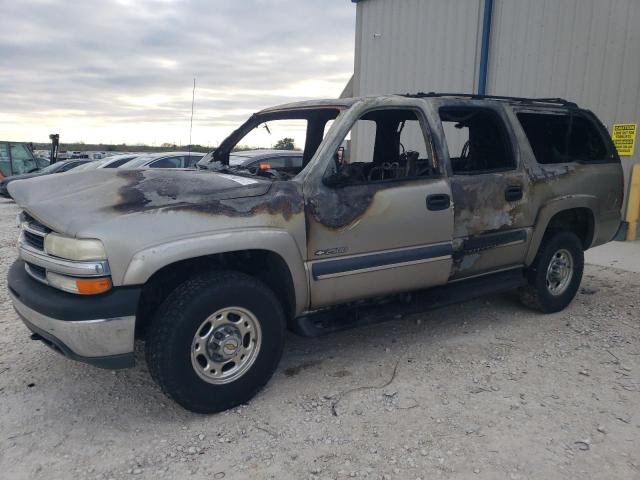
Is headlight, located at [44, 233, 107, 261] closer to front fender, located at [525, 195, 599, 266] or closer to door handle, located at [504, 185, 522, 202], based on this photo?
door handle, located at [504, 185, 522, 202]

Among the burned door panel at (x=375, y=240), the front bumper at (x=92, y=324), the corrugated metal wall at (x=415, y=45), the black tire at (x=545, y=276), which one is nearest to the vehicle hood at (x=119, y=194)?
the front bumper at (x=92, y=324)

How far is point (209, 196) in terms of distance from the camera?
309 centimetres

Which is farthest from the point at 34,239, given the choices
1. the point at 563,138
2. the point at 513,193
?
the point at 563,138

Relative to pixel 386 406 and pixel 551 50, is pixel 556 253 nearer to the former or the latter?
pixel 386 406

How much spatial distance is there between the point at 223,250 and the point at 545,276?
10.6 feet

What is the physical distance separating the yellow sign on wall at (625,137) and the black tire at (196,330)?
7.43 metres

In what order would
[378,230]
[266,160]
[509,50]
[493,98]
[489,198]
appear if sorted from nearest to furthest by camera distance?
1. [378,230]
2. [489,198]
3. [493,98]
4. [266,160]
5. [509,50]

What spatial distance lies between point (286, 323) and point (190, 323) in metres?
0.75

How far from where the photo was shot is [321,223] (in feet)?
11.0

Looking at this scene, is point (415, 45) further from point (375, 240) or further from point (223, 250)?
point (223, 250)

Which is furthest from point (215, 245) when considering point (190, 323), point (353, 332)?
point (353, 332)

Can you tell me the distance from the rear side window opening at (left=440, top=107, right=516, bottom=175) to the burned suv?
1 centimetres

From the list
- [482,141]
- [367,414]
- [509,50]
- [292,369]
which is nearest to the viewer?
[367,414]

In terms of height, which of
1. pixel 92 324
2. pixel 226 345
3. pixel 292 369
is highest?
pixel 92 324
